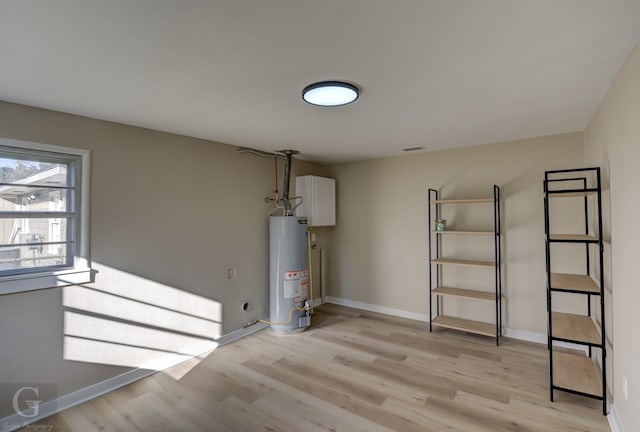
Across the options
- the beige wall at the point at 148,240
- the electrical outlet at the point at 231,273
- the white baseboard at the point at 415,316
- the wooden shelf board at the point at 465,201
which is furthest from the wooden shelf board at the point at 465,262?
the electrical outlet at the point at 231,273

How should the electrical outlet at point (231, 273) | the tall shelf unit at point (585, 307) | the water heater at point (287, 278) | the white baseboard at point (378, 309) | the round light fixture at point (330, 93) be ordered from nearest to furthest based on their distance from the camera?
the round light fixture at point (330, 93)
the tall shelf unit at point (585, 307)
the electrical outlet at point (231, 273)
the water heater at point (287, 278)
the white baseboard at point (378, 309)

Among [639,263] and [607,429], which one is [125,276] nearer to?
[639,263]

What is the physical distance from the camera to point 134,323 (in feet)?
9.18

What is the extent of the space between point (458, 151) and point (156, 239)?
3.65 meters

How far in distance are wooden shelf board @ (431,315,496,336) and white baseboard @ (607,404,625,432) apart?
122 centimetres

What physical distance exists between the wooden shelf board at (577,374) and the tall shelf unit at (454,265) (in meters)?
0.65

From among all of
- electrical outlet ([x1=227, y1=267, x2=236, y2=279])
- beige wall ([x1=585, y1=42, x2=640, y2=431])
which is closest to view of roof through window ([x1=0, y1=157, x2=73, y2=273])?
electrical outlet ([x1=227, y1=267, x2=236, y2=279])

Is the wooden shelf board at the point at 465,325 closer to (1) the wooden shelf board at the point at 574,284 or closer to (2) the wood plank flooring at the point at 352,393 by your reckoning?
(2) the wood plank flooring at the point at 352,393

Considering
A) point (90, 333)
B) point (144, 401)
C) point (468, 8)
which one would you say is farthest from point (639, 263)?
point (90, 333)

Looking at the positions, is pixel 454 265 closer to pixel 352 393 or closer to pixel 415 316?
pixel 415 316

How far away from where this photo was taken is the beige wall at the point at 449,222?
3.42 m

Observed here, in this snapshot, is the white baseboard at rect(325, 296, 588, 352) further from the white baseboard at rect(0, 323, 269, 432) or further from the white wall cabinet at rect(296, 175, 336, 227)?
the white baseboard at rect(0, 323, 269, 432)

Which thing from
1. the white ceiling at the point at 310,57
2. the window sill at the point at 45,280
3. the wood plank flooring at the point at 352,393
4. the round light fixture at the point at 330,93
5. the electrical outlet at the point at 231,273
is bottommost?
the wood plank flooring at the point at 352,393

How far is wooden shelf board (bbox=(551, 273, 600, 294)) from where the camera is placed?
2312 millimetres
